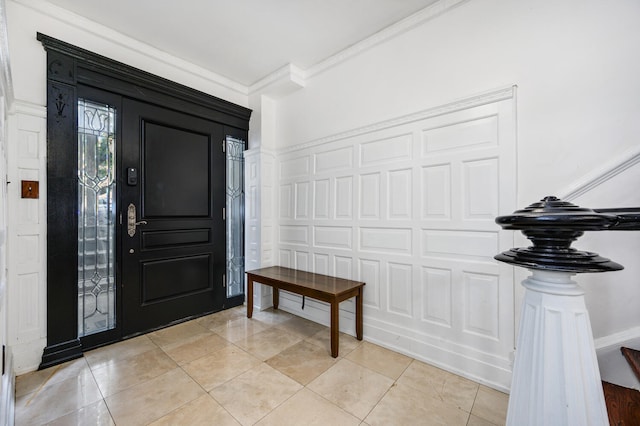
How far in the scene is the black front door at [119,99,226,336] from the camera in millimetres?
2701

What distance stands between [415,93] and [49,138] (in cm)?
313

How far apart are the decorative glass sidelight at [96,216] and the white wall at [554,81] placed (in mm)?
2752

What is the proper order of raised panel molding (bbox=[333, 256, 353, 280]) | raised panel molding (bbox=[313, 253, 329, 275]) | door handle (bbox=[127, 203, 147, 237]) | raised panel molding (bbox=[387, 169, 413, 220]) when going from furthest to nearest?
raised panel molding (bbox=[313, 253, 329, 275])
raised panel molding (bbox=[333, 256, 353, 280])
door handle (bbox=[127, 203, 147, 237])
raised panel molding (bbox=[387, 169, 413, 220])

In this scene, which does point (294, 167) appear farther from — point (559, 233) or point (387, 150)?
point (559, 233)

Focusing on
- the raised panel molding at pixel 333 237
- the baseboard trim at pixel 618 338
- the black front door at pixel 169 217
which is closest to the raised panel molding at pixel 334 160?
the raised panel molding at pixel 333 237

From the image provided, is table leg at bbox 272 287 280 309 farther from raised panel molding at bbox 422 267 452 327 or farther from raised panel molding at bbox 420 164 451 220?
raised panel molding at bbox 420 164 451 220

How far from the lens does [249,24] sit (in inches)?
100

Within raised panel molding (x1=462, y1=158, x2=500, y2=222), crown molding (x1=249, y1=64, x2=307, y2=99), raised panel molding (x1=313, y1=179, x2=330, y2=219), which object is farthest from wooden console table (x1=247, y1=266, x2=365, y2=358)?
crown molding (x1=249, y1=64, x2=307, y2=99)

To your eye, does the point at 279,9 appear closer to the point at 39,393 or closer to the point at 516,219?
the point at 516,219

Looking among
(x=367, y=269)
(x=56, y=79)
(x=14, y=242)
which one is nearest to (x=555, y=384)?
(x=367, y=269)

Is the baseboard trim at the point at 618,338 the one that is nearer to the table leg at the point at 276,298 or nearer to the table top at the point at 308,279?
the table top at the point at 308,279

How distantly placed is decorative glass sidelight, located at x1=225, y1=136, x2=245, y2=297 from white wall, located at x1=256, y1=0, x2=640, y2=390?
212cm

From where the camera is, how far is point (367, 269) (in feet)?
8.77

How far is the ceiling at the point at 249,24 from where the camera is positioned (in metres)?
2.30
